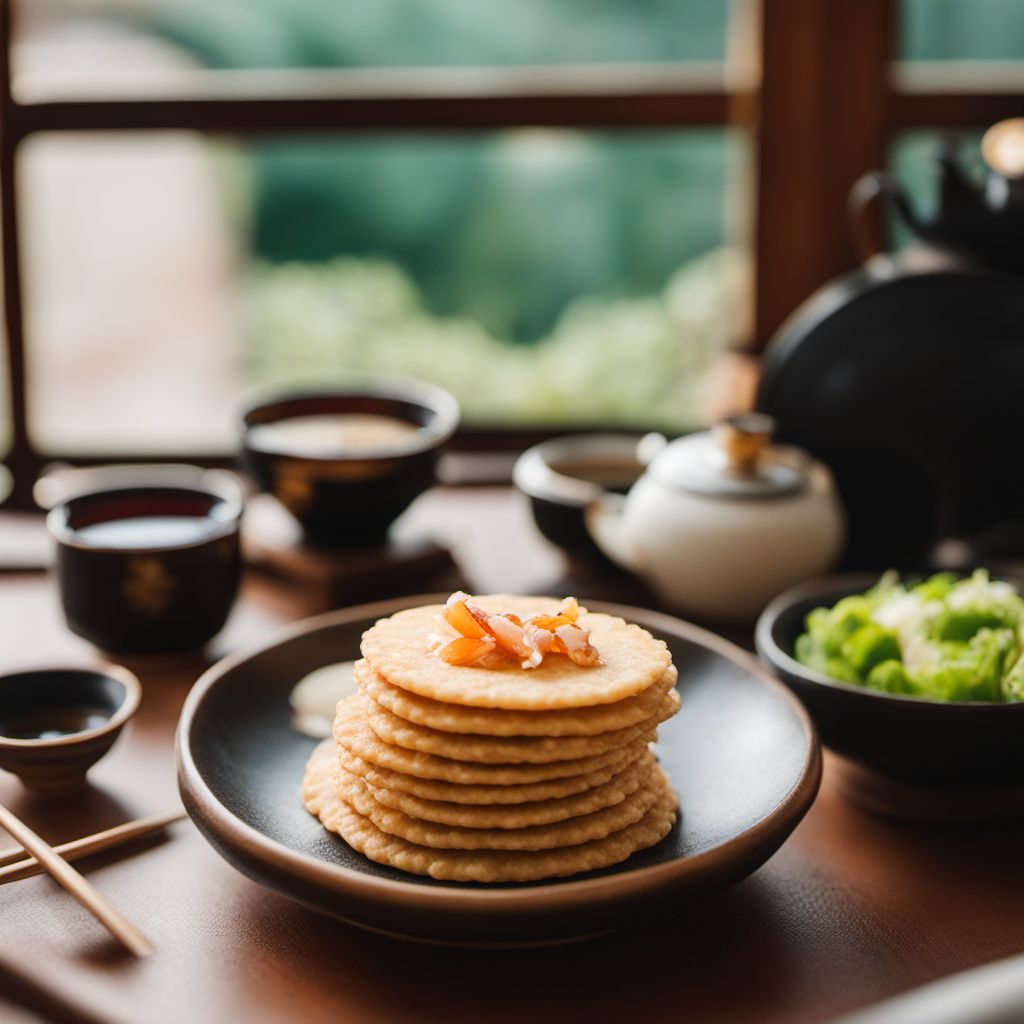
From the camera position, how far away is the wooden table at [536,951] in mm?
854

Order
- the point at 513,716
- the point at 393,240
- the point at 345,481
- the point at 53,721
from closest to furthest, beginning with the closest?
the point at 513,716
the point at 53,721
the point at 345,481
the point at 393,240

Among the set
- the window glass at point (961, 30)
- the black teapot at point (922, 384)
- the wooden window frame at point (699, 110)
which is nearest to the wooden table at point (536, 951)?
the black teapot at point (922, 384)

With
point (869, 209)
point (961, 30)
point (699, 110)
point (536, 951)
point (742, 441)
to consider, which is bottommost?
point (536, 951)

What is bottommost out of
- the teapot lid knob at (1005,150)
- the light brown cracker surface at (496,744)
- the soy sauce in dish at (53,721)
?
the soy sauce in dish at (53,721)

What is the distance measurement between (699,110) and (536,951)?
1656mm

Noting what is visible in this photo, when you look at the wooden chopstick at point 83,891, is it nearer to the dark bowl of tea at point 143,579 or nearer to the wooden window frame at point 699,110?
the dark bowl of tea at point 143,579

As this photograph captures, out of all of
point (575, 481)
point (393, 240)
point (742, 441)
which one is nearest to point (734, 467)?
point (742, 441)

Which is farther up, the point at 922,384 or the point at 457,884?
the point at 922,384

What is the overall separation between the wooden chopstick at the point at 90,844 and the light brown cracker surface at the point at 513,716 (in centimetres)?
28

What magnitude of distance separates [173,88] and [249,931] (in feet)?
5.33

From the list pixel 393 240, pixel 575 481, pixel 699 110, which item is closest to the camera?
pixel 575 481

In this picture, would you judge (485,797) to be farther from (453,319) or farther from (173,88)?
(453,319)

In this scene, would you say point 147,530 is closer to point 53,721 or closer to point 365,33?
point 53,721

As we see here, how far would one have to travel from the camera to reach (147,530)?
58.9 inches
